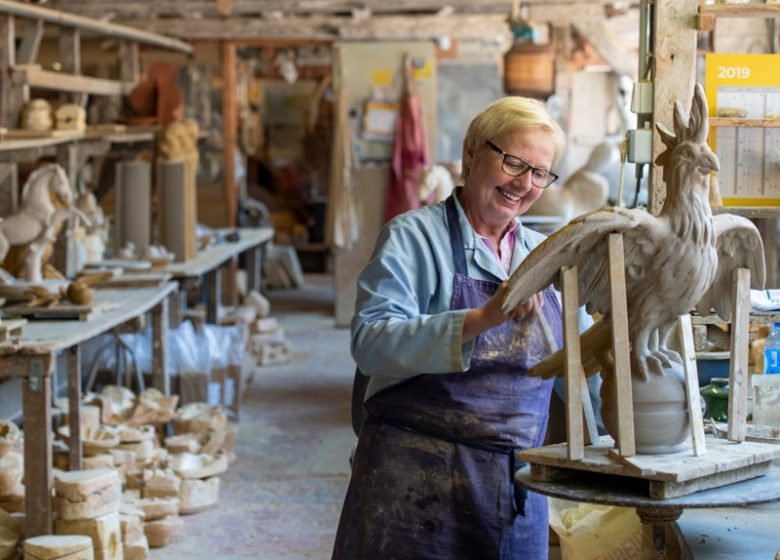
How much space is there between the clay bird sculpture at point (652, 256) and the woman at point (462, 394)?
0.20m

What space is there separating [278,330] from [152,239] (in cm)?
160

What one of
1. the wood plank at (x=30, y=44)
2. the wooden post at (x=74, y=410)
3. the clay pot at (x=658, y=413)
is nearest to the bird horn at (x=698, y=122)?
the clay pot at (x=658, y=413)

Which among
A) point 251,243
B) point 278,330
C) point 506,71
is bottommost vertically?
point 278,330

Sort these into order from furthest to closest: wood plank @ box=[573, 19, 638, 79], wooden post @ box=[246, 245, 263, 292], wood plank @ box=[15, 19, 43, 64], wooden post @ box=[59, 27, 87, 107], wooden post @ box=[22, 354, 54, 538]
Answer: wooden post @ box=[246, 245, 263, 292] → wood plank @ box=[573, 19, 638, 79] → wooden post @ box=[59, 27, 87, 107] → wood plank @ box=[15, 19, 43, 64] → wooden post @ box=[22, 354, 54, 538]

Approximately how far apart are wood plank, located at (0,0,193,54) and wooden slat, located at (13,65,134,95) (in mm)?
355

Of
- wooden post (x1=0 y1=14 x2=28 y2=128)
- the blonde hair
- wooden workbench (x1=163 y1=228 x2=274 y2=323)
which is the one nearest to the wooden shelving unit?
the blonde hair

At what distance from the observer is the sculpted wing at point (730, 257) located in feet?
9.92

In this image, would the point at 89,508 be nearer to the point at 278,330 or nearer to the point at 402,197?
the point at 278,330

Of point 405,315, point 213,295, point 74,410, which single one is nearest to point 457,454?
point 405,315

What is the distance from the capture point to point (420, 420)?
3127mm

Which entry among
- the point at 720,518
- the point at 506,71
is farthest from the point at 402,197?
the point at 720,518

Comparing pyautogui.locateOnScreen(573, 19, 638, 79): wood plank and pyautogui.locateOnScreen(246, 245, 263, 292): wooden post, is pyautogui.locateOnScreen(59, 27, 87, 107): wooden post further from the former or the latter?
pyautogui.locateOnScreen(573, 19, 638, 79): wood plank

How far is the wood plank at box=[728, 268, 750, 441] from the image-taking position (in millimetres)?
3080

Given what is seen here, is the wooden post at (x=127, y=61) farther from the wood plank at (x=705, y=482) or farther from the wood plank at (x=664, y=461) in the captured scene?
the wood plank at (x=705, y=482)
